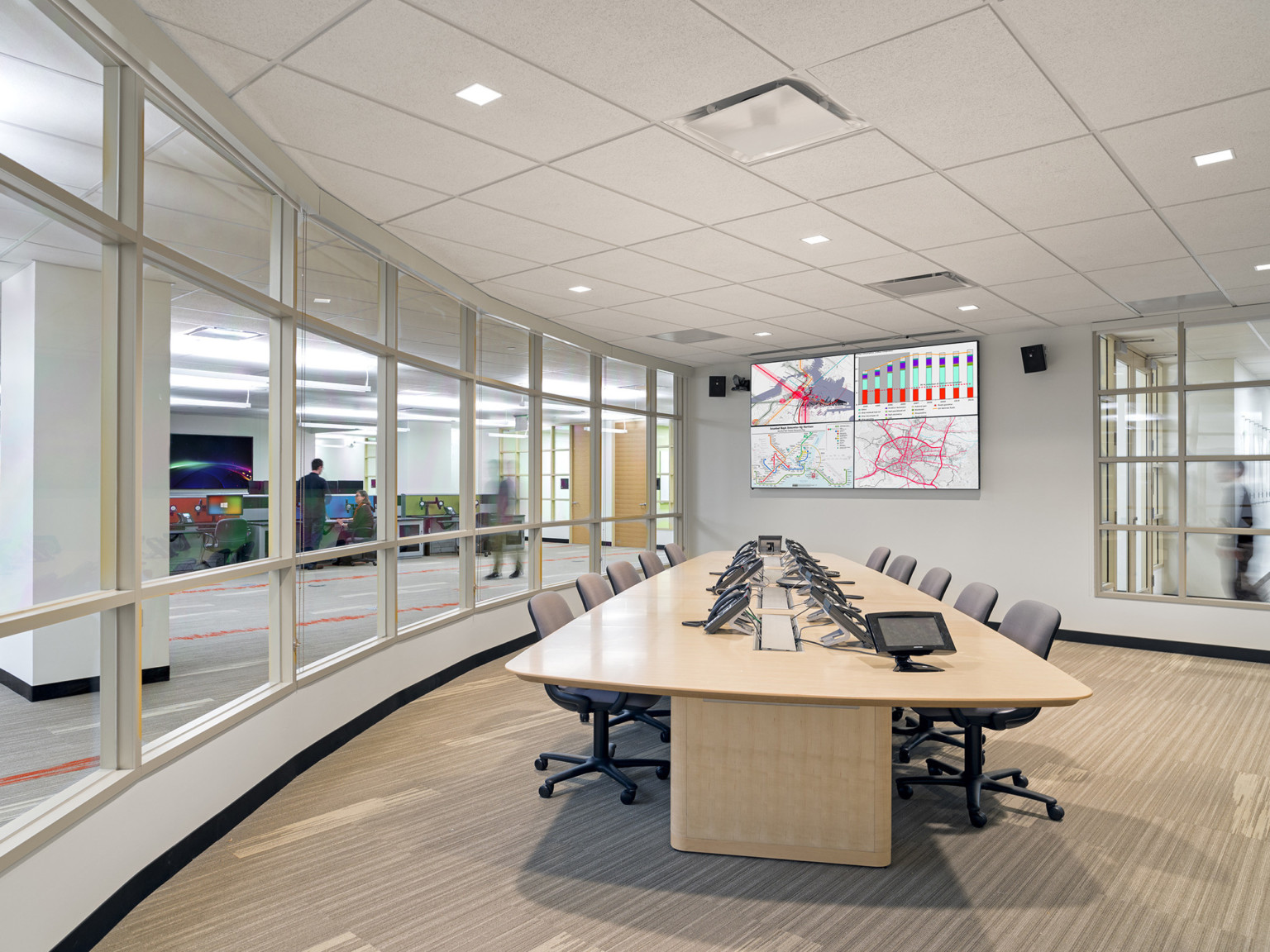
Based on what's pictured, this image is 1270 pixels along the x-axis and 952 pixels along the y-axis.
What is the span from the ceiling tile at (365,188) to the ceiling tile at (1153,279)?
4749 millimetres

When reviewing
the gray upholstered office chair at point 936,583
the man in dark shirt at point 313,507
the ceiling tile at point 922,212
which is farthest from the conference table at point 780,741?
the ceiling tile at point 922,212

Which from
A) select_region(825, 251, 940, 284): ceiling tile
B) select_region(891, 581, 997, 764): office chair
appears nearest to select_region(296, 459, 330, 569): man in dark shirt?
select_region(891, 581, 997, 764): office chair

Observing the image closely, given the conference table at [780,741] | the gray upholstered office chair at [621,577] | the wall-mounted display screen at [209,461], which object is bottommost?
the conference table at [780,741]

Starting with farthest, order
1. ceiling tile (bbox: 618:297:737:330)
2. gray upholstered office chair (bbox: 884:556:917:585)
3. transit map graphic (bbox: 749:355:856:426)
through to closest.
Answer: transit map graphic (bbox: 749:355:856:426) < ceiling tile (bbox: 618:297:737:330) < gray upholstered office chair (bbox: 884:556:917:585)

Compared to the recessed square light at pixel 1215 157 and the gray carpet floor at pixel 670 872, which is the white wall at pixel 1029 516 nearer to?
the gray carpet floor at pixel 670 872

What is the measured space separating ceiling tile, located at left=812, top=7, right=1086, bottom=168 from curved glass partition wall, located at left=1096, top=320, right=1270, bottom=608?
4.79 metres

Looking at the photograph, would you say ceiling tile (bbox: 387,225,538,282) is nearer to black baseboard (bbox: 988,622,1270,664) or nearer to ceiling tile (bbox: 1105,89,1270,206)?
ceiling tile (bbox: 1105,89,1270,206)

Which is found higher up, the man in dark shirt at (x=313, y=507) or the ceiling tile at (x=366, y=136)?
the ceiling tile at (x=366, y=136)

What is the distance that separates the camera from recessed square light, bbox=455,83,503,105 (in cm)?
294

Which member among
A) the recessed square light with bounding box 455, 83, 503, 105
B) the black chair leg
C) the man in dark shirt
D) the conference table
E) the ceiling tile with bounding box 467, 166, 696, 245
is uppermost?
the ceiling tile with bounding box 467, 166, 696, 245

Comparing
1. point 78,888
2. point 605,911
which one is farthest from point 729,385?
point 78,888

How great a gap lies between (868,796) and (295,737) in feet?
9.21

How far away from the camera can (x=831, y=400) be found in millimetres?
8688

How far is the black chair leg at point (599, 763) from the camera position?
12.2 ft
